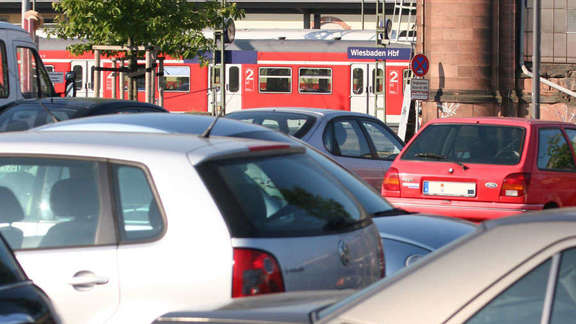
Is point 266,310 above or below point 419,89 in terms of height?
above

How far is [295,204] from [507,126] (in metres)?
7.13

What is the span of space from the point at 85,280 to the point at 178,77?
33.4 metres

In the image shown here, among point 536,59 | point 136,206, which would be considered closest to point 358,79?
point 536,59

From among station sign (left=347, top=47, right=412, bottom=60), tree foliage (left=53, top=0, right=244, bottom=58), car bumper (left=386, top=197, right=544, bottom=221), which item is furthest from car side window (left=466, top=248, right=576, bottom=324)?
station sign (left=347, top=47, right=412, bottom=60)

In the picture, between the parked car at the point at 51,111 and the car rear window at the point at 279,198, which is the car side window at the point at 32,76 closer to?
the parked car at the point at 51,111

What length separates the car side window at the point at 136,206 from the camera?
4.46 metres

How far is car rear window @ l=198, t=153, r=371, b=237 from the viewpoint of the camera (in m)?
4.38

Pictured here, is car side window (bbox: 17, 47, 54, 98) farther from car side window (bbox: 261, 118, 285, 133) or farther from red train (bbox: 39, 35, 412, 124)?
red train (bbox: 39, 35, 412, 124)

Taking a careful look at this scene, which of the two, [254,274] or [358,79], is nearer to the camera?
[254,274]

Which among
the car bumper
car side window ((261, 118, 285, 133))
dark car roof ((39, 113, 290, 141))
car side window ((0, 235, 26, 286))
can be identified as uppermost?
dark car roof ((39, 113, 290, 141))

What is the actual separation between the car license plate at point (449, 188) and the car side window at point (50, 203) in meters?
6.96

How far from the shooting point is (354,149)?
1188 cm

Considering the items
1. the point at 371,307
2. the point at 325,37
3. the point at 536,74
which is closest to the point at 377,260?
the point at 371,307

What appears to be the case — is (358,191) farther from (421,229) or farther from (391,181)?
(391,181)
